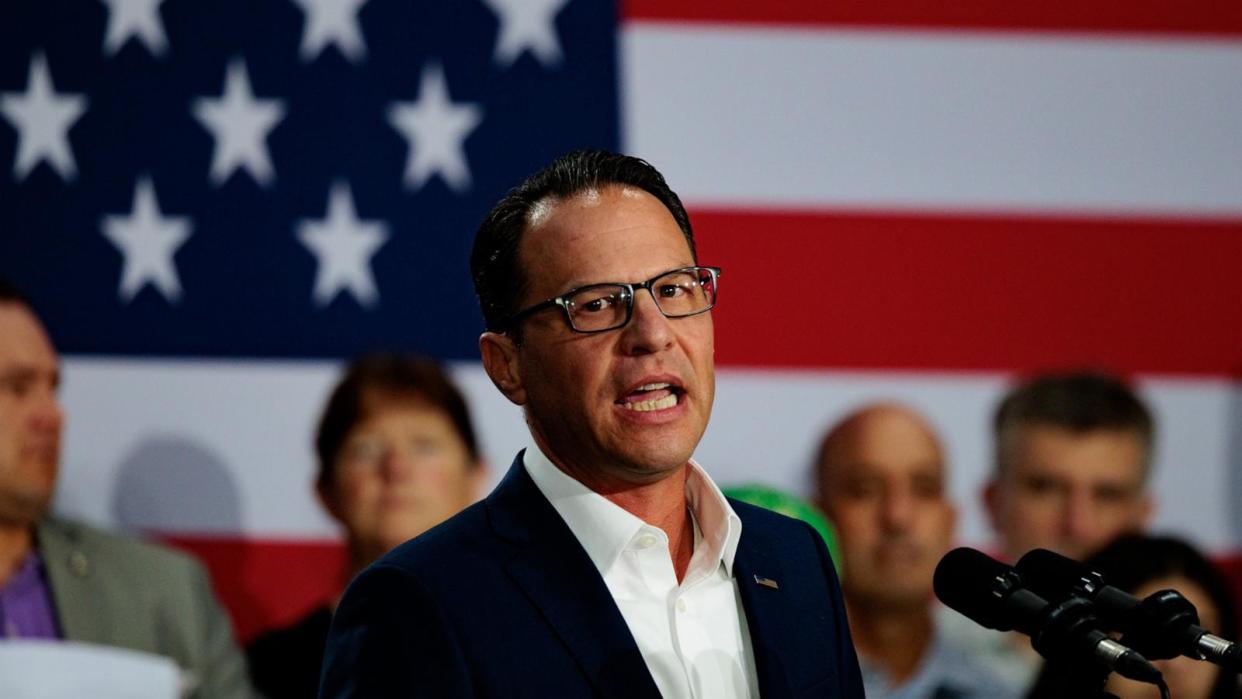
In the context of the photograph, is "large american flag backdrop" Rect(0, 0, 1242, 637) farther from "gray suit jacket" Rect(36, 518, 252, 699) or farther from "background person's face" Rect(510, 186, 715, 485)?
"background person's face" Rect(510, 186, 715, 485)

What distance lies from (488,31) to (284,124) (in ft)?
1.86

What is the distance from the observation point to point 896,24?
4.33m

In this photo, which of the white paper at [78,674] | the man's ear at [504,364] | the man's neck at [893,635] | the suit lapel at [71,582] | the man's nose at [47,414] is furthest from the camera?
the man's neck at [893,635]

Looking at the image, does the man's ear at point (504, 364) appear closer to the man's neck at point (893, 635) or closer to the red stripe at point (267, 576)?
the man's neck at point (893, 635)

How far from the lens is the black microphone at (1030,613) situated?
4.26ft

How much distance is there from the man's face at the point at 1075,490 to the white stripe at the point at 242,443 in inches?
7.4

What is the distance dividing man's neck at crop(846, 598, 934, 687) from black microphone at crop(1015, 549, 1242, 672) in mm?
2365

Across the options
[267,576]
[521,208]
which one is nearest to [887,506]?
[267,576]

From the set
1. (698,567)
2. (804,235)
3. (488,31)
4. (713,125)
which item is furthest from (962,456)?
(698,567)

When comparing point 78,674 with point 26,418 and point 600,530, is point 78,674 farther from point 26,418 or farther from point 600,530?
point 600,530

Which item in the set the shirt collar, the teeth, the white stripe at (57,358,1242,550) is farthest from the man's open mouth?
the white stripe at (57,358,1242,550)

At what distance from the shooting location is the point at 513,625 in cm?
150

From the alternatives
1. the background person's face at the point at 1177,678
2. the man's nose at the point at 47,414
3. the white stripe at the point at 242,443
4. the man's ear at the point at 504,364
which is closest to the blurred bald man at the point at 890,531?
the white stripe at the point at 242,443

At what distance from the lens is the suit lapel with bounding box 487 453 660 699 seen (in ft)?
4.88
